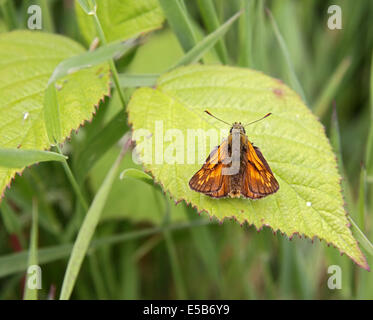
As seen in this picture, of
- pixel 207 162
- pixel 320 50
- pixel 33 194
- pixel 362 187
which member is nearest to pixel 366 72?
pixel 320 50

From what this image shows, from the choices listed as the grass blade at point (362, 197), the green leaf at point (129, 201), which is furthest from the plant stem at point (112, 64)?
the grass blade at point (362, 197)

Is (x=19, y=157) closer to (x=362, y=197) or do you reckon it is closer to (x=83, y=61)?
(x=83, y=61)

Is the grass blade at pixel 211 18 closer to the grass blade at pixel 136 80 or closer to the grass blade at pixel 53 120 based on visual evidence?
the grass blade at pixel 136 80

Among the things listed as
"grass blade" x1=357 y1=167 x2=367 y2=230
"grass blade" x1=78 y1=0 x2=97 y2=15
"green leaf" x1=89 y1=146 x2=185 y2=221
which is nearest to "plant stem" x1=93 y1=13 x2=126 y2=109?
"grass blade" x1=78 y1=0 x2=97 y2=15

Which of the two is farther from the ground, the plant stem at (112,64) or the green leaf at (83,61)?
the plant stem at (112,64)

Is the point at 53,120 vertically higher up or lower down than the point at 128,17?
lower down

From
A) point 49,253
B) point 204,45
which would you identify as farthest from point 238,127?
point 49,253
